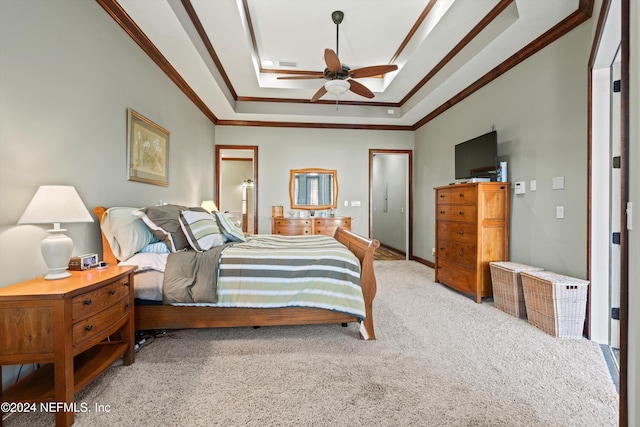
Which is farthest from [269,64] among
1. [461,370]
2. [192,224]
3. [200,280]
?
[461,370]

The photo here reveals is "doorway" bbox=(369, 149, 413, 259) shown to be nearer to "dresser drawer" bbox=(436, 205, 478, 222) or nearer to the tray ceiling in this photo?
the tray ceiling

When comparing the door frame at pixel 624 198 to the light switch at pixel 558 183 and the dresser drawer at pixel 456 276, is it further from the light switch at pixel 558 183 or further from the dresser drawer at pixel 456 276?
the dresser drawer at pixel 456 276

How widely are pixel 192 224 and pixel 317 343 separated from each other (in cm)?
149

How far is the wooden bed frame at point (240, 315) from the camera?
7.10ft

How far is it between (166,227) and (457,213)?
327 cm

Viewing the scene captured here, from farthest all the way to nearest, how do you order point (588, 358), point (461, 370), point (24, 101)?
point (588, 358) → point (461, 370) → point (24, 101)

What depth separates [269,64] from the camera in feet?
13.8

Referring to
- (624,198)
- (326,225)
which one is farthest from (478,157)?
(326,225)

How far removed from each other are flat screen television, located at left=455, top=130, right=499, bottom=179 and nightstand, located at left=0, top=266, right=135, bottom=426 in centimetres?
382

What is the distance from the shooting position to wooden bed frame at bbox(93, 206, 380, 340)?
2.16m

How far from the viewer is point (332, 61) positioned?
2924 mm

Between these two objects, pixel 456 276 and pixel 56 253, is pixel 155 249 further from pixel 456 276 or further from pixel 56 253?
pixel 456 276

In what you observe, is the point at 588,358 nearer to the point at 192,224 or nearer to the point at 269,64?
the point at 192,224

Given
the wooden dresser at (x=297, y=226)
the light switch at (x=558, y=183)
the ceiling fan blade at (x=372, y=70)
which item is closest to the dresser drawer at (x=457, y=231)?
the light switch at (x=558, y=183)
